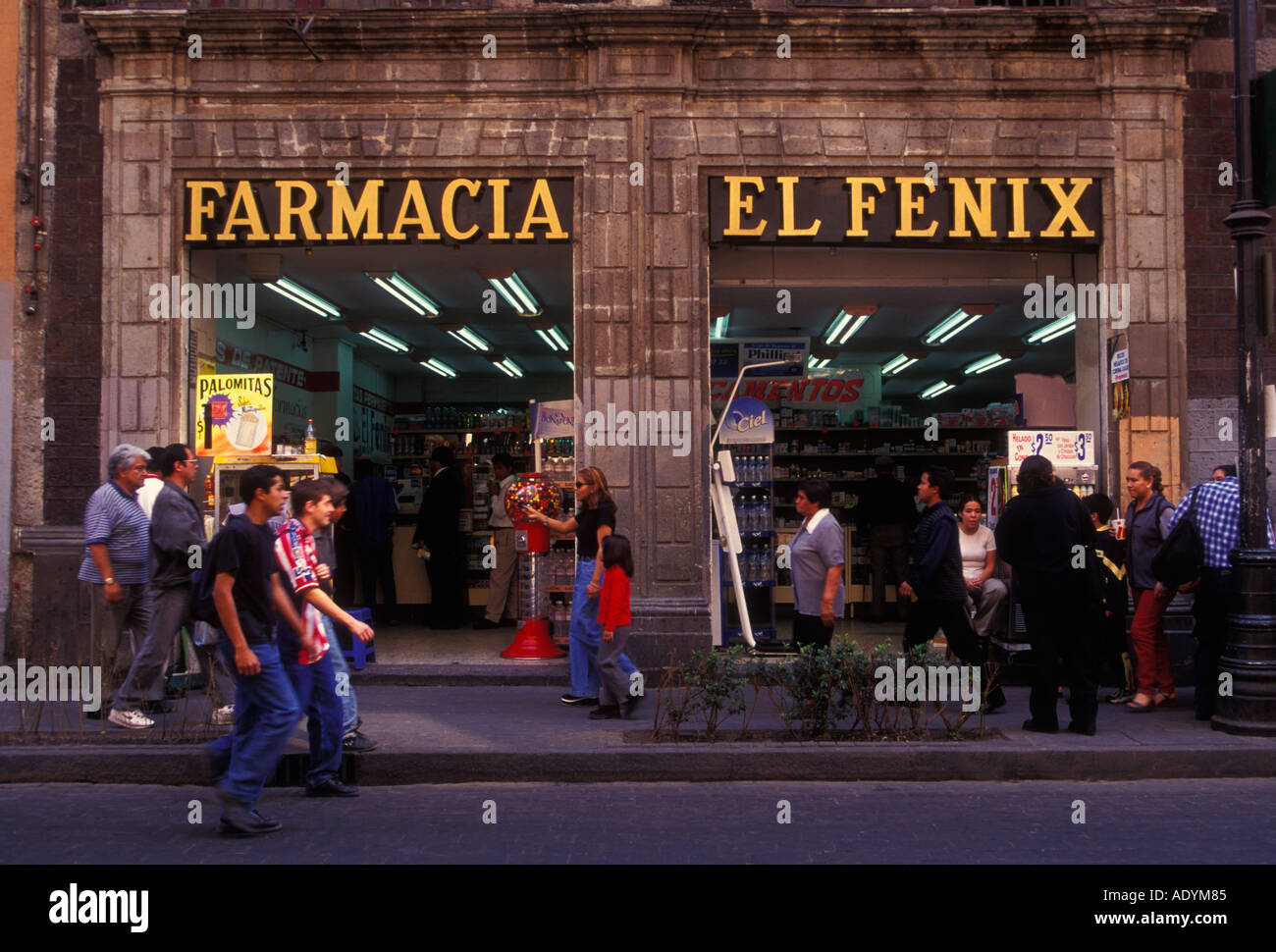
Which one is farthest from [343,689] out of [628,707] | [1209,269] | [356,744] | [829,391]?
[829,391]

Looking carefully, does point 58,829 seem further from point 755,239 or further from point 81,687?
point 755,239

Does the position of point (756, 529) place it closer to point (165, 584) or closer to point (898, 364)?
point (165, 584)

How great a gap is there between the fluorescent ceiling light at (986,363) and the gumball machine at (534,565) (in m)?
9.36

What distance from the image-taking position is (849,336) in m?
16.9

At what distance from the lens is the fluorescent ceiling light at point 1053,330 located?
1357cm

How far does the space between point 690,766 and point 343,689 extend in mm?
2282

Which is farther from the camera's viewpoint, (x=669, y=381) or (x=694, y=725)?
(x=669, y=381)

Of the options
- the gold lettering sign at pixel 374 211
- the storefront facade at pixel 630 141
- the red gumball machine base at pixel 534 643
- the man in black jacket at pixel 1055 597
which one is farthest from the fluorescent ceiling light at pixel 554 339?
the man in black jacket at pixel 1055 597

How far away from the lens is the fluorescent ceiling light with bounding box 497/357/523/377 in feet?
67.3

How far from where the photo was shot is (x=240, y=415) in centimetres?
1123

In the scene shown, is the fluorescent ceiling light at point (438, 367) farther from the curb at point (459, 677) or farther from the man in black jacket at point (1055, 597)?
the man in black jacket at point (1055, 597)

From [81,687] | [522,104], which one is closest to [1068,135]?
[522,104]

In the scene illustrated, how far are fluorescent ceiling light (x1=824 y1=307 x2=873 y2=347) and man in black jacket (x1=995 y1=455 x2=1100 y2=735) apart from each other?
624cm

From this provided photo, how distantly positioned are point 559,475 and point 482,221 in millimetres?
2592
